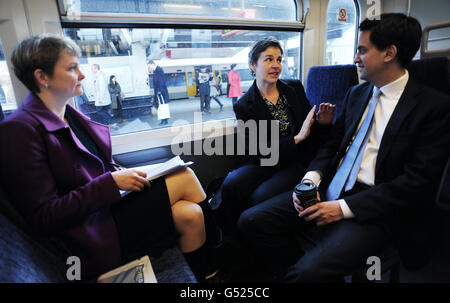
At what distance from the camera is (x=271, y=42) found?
6.51 ft

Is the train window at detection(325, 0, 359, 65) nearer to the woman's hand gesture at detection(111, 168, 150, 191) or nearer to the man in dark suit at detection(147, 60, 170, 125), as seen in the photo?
the man in dark suit at detection(147, 60, 170, 125)

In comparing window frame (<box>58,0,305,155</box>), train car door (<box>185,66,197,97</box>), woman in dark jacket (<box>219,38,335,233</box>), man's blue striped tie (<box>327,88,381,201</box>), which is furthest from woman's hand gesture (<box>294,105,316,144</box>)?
train car door (<box>185,66,197,97</box>)

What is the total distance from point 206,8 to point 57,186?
171 centimetres

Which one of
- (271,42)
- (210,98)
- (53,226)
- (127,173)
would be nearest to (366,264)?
(127,173)

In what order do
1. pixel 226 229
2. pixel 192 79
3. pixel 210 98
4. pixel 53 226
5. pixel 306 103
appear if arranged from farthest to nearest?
1. pixel 210 98
2. pixel 192 79
3. pixel 306 103
4. pixel 226 229
5. pixel 53 226

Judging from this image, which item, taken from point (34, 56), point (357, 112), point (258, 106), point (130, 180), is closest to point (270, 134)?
point (258, 106)

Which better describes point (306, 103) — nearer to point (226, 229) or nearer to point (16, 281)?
point (226, 229)

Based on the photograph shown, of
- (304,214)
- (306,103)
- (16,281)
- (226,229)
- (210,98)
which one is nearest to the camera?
(16,281)

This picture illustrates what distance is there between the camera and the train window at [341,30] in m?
2.66

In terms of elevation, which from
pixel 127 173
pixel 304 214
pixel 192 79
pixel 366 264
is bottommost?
pixel 366 264

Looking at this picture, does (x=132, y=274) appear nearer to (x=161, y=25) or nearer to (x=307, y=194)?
(x=307, y=194)

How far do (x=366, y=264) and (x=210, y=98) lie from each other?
181 centimetres

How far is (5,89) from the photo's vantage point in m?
1.53

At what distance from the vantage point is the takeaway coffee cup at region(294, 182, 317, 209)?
3.90 feet
